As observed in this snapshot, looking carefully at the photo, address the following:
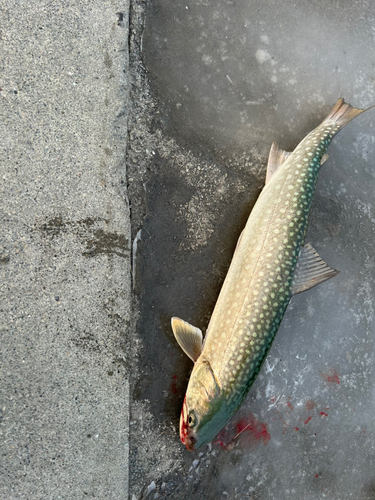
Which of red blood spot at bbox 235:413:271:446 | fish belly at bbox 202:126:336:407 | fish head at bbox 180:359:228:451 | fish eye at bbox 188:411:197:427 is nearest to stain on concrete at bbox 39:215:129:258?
fish belly at bbox 202:126:336:407

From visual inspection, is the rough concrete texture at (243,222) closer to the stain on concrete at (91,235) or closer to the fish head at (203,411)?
the stain on concrete at (91,235)

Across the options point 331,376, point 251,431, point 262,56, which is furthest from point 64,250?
point 331,376

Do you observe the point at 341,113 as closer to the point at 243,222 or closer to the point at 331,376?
the point at 243,222

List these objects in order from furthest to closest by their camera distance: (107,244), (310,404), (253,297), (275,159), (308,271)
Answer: (310,404)
(275,159)
(107,244)
(308,271)
(253,297)

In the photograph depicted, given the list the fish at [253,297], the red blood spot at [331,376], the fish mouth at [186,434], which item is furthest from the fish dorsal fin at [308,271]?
the fish mouth at [186,434]

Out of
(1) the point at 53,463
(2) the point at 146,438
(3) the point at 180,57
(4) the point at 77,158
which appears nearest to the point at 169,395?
(2) the point at 146,438

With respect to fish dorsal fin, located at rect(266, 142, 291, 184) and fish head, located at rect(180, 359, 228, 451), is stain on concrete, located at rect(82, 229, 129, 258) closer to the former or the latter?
fish head, located at rect(180, 359, 228, 451)

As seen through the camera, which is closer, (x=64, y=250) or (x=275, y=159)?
(x=64, y=250)
